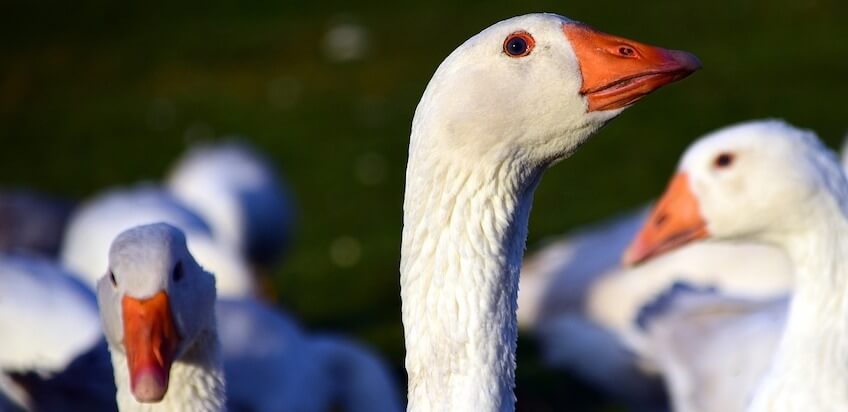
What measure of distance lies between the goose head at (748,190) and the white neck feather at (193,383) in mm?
1725

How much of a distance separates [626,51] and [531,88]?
0.27 metres

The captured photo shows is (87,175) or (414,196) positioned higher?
(87,175)

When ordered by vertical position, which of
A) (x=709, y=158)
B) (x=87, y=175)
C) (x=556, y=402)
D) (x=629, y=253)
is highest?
(x=87, y=175)

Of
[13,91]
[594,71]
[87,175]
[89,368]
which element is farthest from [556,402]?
[13,91]

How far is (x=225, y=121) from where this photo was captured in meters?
15.0

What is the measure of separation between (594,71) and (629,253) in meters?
1.94

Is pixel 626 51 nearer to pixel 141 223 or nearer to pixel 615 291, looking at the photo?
pixel 615 291

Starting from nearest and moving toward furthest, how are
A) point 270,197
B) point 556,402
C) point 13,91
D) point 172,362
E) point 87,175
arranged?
1. point 172,362
2. point 556,402
3. point 270,197
4. point 87,175
5. point 13,91

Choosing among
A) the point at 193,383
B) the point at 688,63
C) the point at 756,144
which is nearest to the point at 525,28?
the point at 688,63

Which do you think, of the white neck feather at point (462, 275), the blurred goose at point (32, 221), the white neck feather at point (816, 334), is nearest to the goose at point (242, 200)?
the blurred goose at point (32, 221)

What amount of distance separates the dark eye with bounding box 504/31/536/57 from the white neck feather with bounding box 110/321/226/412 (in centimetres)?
144

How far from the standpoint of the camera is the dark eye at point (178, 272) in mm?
4004

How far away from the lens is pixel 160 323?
3.81m

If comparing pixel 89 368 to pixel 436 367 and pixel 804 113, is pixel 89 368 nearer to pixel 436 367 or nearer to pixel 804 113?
pixel 436 367
